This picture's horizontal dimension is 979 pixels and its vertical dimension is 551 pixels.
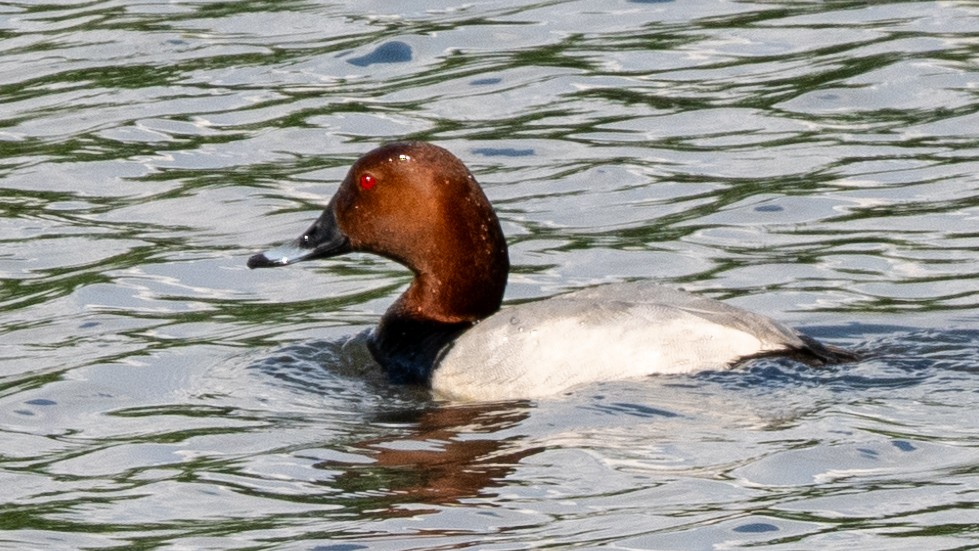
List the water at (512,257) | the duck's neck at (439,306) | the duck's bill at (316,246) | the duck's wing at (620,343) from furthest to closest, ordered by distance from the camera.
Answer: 1. the duck's bill at (316,246)
2. the duck's neck at (439,306)
3. the duck's wing at (620,343)
4. the water at (512,257)

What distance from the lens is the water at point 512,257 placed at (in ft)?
18.9

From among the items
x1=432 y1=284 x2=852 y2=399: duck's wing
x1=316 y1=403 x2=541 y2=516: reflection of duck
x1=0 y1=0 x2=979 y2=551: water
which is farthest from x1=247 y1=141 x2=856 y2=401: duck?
x1=316 y1=403 x2=541 y2=516: reflection of duck

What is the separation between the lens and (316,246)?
793cm

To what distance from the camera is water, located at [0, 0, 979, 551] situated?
5.75 metres

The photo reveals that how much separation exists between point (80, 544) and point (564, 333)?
214 cm

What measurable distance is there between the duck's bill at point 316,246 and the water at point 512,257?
337mm

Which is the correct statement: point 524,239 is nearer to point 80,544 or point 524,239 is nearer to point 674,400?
point 674,400

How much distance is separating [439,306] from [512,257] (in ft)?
3.74

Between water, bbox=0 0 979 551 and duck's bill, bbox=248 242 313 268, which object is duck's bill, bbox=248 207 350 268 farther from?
water, bbox=0 0 979 551

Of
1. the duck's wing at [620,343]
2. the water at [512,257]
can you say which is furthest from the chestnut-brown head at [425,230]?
the duck's wing at [620,343]

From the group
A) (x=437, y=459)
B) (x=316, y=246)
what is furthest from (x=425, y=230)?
(x=437, y=459)

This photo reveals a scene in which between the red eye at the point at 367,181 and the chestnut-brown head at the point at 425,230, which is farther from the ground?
the red eye at the point at 367,181

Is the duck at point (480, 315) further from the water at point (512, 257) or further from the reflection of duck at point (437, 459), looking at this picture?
the reflection of duck at point (437, 459)

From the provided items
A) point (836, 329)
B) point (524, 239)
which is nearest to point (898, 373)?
point (836, 329)
